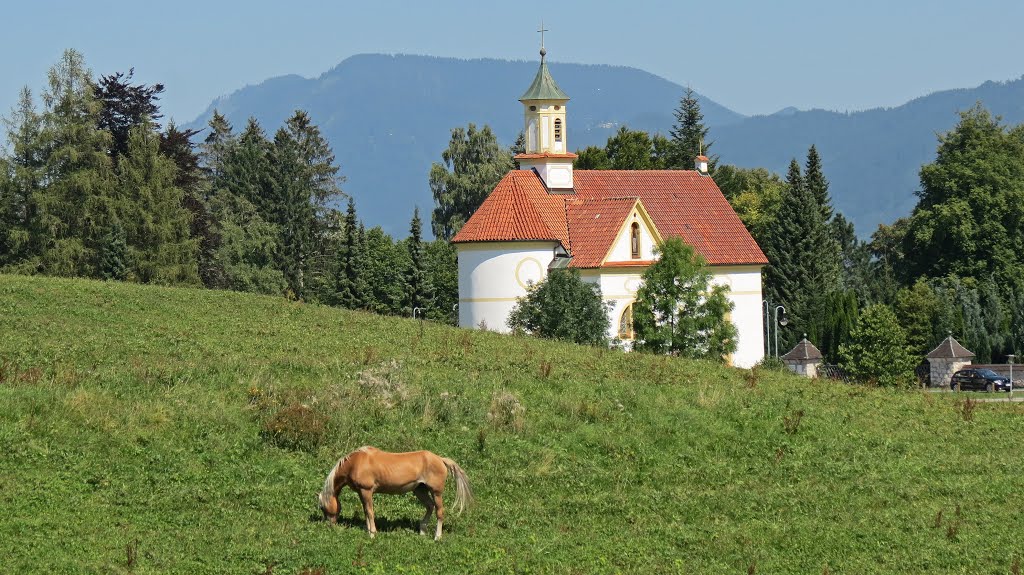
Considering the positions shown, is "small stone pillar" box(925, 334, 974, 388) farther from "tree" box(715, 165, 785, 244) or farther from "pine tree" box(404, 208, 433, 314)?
"pine tree" box(404, 208, 433, 314)

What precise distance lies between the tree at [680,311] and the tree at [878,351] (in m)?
11.6

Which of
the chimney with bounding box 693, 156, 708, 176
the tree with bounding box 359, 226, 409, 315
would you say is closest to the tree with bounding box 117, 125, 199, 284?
the tree with bounding box 359, 226, 409, 315

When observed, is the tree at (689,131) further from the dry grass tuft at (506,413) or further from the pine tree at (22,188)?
the dry grass tuft at (506,413)

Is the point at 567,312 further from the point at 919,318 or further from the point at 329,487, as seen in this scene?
the point at 329,487

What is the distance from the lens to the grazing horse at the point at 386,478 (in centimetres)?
1578

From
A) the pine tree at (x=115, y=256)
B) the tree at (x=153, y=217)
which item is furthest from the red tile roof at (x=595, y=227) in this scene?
the pine tree at (x=115, y=256)

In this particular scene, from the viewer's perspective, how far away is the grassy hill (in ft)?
50.6

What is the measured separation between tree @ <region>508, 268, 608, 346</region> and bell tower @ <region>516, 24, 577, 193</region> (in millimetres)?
13101

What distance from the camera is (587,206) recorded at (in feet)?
187

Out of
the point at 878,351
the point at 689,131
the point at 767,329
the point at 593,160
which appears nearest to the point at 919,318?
the point at 767,329

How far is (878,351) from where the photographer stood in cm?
5416

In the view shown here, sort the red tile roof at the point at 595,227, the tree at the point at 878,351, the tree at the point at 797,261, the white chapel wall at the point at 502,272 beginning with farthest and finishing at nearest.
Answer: the tree at the point at 797,261, the red tile roof at the point at 595,227, the white chapel wall at the point at 502,272, the tree at the point at 878,351

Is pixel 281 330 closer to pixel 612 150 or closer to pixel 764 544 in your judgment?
pixel 764 544

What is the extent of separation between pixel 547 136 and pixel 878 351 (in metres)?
16.9
